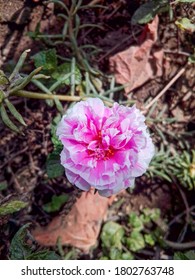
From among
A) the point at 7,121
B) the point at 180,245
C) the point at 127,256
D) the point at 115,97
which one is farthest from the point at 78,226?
the point at 7,121

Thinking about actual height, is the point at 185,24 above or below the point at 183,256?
above

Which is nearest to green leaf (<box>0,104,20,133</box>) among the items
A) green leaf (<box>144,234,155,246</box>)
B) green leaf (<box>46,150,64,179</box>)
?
green leaf (<box>46,150,64,179</box>)

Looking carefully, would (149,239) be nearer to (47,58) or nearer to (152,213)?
(152,213)

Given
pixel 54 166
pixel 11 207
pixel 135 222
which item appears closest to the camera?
pixel 11 207

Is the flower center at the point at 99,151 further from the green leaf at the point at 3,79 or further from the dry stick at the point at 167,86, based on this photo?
the dry stick at the point at 167,86

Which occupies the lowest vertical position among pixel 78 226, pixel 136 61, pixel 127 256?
pixel 127 256

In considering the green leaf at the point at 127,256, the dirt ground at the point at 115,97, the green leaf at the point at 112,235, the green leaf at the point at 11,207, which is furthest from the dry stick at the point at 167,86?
the green leaf at the point at 11,207

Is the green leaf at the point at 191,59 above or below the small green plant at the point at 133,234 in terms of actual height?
above
